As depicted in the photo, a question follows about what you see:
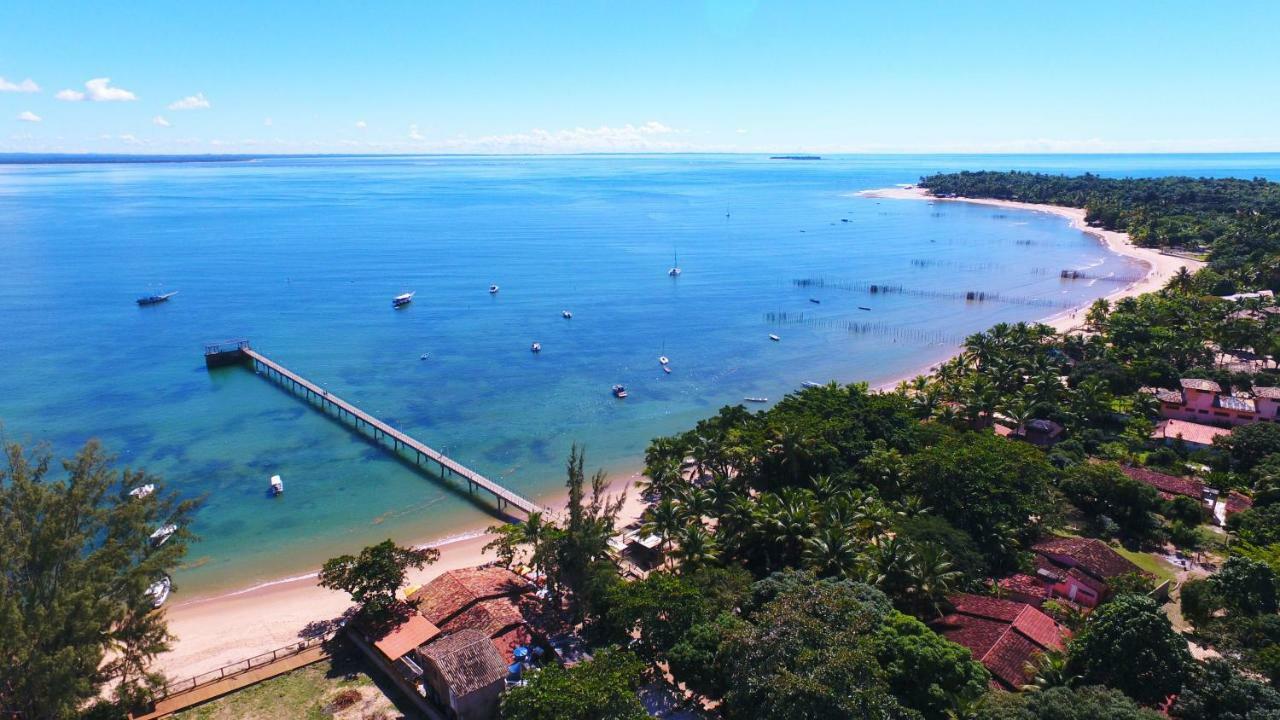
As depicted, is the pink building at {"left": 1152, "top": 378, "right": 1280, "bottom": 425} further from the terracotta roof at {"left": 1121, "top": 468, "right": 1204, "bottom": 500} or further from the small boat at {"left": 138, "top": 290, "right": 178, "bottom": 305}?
the small boat at {"left": 138, "top": 290, "right": 178, "bottom": 305}

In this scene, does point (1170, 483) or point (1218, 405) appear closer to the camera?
point (1170, 483)

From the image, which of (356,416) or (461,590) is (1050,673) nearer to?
(461,590)

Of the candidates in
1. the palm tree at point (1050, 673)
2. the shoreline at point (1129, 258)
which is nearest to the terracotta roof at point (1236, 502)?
the palm tree at point (1050, 673)

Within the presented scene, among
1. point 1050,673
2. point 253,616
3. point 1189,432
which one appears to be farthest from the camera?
point 1189,432

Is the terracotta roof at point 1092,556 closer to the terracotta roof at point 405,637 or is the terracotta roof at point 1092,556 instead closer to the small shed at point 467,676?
the small shed at point 467,676

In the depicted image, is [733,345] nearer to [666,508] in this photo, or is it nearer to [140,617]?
[666,508]

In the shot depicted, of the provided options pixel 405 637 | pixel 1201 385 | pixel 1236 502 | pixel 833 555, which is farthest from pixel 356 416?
pixel 1201 385

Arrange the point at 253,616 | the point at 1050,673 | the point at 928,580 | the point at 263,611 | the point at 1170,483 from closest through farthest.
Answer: the point at 1050,673, the point at 928,580, the point at 253,616, the point at 263,611, the point at 1170,483
